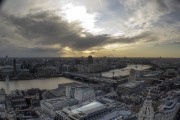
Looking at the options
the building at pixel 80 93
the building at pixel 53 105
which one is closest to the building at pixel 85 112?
the building at pixel 53 105

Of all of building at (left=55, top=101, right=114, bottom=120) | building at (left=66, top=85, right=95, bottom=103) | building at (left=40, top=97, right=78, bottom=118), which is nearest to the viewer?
building at (left=55, top=101, right=114, bottom=120)

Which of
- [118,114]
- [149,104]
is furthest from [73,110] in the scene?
[149,104]

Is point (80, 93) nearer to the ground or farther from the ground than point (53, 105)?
farther from the ground

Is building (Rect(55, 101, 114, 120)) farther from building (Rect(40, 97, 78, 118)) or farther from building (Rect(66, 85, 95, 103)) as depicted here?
building (Rect(66, 85, 95, 103))

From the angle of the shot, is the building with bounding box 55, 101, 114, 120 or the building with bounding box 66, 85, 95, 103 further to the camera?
the building with bounding box 66, 85, 95, 103

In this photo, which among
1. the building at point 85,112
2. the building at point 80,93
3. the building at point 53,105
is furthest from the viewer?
the building at point 80,93

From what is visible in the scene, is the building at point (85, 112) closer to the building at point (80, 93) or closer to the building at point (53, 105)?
the building at point (53, 105)

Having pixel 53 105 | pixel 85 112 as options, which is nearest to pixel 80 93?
pixel 53 105

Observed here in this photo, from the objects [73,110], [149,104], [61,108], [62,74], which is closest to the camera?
[149,104]

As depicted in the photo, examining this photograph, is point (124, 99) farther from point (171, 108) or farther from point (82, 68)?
point (82, 68)

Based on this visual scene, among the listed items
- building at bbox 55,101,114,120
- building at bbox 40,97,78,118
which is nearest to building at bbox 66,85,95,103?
building at bbox 40,97,78,118

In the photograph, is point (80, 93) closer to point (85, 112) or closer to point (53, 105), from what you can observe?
point (53, 105)
